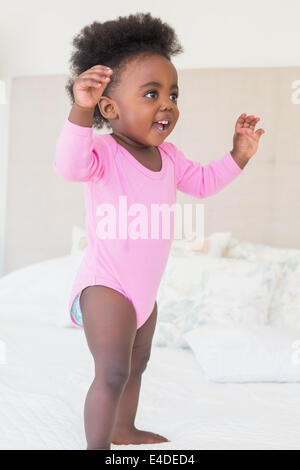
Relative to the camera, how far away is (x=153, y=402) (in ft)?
4.52

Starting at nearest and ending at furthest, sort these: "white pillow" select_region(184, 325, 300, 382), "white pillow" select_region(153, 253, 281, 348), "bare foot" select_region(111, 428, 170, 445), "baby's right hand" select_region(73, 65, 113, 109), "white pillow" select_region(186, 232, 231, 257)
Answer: "baby's right hand" select_region(73, 65, 113, 109)
"bare foot" select_region(111, 428, 170, 445)
"white pillow" select_region(184, 325, 300, 382)
"white pillow" select_region(153, 253, 281, 348)
"white pillow" select_region(186, 232, 231, 257)

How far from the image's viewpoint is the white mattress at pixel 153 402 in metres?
1.14

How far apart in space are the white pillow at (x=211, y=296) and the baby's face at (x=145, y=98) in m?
0.85

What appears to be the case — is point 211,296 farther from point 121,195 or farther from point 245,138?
point 121,195

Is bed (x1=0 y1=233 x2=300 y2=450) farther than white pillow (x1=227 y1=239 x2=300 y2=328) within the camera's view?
No

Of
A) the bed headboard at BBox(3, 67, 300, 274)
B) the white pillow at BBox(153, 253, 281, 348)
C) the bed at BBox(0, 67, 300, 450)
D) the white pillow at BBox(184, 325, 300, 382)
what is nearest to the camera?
the bed at BBox(0, 67, 300, 450)

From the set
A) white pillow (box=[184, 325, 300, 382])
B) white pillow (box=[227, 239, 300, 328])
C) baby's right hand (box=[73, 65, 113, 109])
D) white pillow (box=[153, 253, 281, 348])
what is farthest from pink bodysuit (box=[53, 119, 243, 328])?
white pillow (box=[227, 239, 300, 328])

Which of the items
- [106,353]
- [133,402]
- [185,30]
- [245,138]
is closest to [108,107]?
[245,138]

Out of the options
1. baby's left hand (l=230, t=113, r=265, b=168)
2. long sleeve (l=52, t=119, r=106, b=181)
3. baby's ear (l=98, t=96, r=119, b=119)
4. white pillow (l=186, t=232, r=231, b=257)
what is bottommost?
white pillow (l=186, t=232, r=231, b=257)

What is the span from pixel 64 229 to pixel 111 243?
148 cm

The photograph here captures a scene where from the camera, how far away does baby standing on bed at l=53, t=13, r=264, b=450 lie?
0.98 m

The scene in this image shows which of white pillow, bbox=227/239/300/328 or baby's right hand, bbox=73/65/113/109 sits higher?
baby's right hand, bbox=73/65/113/109

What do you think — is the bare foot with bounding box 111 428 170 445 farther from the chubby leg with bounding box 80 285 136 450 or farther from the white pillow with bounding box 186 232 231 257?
the white pillow with bounding box 186 232 231 257

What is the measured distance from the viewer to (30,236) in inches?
102
